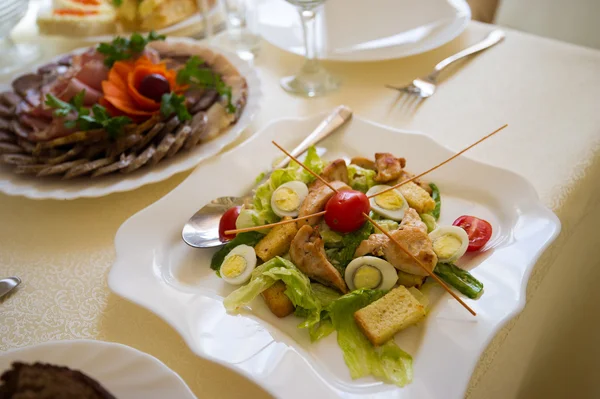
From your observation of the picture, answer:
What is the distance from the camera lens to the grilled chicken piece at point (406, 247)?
126cm

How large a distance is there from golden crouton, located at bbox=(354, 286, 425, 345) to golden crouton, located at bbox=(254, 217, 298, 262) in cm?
30

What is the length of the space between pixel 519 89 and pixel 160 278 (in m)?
1.64

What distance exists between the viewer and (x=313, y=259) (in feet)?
4.26

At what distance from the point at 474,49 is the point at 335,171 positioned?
3.97 feet

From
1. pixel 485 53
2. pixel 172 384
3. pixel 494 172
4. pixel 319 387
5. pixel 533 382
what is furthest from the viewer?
pixel 485 53

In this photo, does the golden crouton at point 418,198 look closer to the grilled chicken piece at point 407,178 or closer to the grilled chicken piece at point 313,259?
the grilled chicken piece at point 407,178

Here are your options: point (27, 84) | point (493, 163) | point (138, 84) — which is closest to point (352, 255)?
point (493, 163)

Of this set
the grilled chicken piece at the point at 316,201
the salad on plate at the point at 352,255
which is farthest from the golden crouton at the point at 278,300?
the grilled chicken piece at the point at 316,201

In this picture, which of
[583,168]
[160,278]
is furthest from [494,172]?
[160,278]

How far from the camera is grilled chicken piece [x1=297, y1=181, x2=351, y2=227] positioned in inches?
56.0

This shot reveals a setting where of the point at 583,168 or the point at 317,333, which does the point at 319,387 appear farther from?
the point at 583,168

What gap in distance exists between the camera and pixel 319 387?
1053 millimetres

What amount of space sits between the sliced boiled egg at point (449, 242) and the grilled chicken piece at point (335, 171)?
0.35 metres

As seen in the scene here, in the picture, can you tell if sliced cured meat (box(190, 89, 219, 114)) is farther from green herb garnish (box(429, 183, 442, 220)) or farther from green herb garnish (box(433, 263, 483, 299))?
green herb garnish (box(433, 263, 483, 299))
